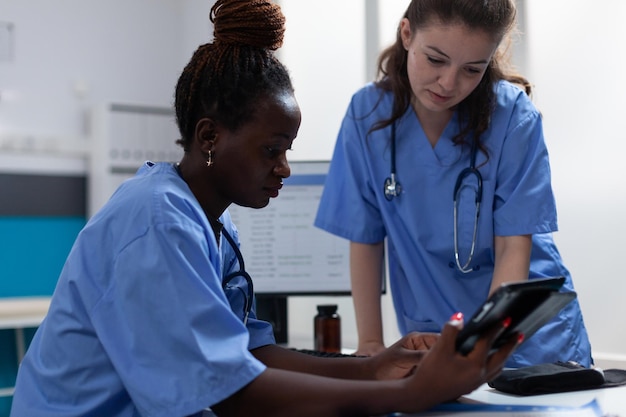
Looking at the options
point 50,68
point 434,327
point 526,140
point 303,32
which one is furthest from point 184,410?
point 50,68

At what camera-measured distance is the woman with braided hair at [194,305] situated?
0.86m

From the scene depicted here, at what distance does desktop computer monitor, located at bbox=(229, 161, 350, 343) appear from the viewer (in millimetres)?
2098

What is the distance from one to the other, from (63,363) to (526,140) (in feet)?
3.16

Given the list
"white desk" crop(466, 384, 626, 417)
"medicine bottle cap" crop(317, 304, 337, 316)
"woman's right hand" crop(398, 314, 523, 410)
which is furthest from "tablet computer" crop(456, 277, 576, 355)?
"medicine bottle cap" crop(317, 304, 337, 316)

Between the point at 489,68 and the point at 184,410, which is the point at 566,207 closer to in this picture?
the point at 489,68

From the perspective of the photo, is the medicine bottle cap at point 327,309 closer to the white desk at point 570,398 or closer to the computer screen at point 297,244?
the computer screen at point 297,244

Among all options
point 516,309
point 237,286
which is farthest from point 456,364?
point 237,286

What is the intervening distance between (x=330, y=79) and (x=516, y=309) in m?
2.43

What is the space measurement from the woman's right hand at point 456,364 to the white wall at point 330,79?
4.62 feet

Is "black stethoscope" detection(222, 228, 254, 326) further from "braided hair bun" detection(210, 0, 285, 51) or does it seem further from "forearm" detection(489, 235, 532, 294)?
"forearm" detection(489, 235, 532, 294)

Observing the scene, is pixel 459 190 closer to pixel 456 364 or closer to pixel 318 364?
pixel 318 364

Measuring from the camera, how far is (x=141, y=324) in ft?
2.85

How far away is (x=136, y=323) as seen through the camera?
2.85 feet

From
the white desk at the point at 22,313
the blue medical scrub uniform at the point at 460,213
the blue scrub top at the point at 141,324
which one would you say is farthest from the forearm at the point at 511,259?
the white desk at the point at 22,313
